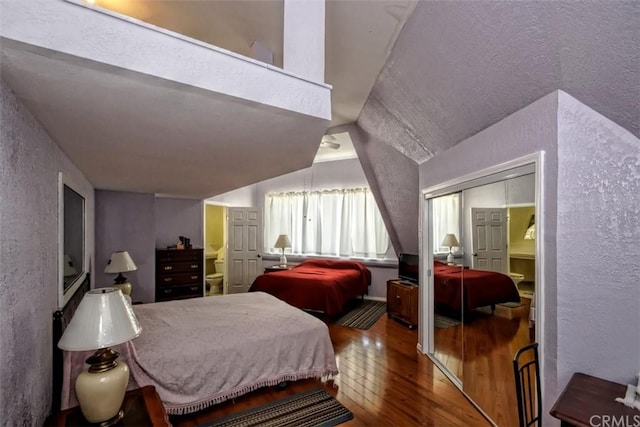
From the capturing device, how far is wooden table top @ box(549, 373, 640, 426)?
1241mm

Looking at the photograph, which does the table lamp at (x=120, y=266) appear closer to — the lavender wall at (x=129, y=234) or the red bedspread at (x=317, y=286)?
the lavender wall at (x=129, y=234)

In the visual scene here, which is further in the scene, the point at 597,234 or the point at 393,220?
the point at 393,220

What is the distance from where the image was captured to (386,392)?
105 inches

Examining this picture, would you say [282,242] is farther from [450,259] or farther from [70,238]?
[70,238]

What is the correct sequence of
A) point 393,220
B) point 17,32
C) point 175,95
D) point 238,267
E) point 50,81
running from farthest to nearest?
point 238,267, point 393,220, point 175,95, point 50,81, point 17,32

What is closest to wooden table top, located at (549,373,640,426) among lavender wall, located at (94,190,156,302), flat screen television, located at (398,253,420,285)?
flat screen television, located at (398,253,420,285)

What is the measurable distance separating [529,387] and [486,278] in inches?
33.4

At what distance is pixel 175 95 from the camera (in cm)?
124

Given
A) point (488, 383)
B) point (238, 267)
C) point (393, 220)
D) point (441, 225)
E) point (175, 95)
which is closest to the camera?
point (175, 95)

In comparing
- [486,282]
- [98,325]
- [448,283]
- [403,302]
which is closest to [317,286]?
[403,302]

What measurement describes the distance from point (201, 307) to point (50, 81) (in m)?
2.66

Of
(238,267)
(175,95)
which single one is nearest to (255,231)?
(238,267)

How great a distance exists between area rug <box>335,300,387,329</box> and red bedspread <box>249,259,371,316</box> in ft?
0.67

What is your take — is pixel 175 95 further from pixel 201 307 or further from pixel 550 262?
pixel 201 307
